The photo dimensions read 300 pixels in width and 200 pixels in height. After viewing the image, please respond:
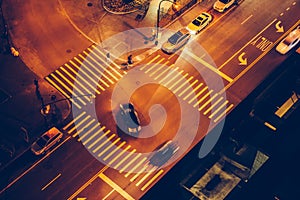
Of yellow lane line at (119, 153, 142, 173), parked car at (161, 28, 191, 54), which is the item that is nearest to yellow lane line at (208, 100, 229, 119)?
yellow lane line at (119, 153, 142, 173)

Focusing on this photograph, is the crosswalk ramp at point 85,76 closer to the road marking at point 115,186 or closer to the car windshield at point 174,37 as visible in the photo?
A: the car windshield at point 174,37

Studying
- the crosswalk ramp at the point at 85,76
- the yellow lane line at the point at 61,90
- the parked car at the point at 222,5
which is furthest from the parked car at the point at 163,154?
the parked car at the point at 222,5

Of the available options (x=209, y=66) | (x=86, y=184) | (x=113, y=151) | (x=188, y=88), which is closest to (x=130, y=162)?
(x=113, y=151)

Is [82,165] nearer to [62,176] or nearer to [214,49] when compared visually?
[62,176]

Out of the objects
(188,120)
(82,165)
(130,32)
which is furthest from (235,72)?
(82,165)

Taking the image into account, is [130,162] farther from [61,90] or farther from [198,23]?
[198,23]

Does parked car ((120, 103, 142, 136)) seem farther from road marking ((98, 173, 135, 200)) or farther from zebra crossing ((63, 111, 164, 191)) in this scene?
road marking ((98, 173, 135, 200))
